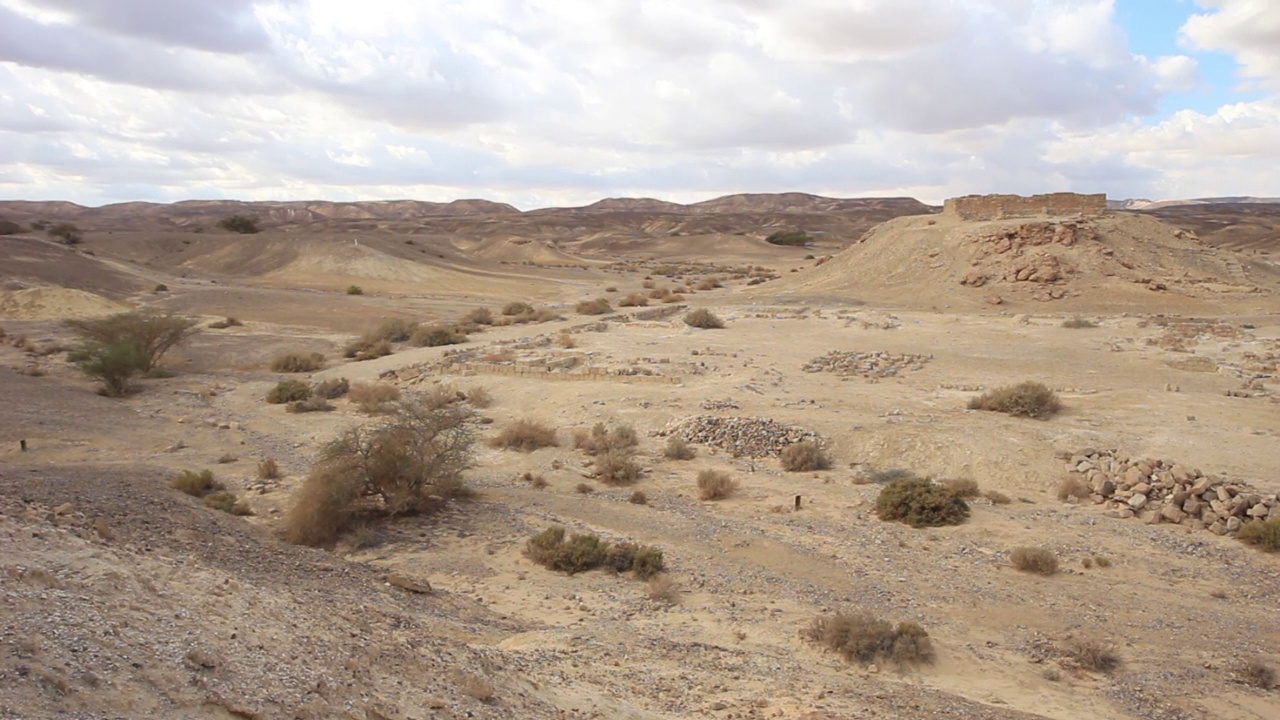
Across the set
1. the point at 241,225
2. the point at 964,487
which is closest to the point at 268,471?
the point at 964,487

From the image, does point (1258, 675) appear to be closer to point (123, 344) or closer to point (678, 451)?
point (678, 451)

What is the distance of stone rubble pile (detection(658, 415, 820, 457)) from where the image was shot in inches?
590

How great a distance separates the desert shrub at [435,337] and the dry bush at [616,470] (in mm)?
14866

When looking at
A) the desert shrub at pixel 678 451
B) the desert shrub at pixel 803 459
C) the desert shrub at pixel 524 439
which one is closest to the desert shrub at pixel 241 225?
the desert shrub at pixel 524 439

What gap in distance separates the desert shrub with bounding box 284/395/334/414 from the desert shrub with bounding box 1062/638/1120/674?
15580mm

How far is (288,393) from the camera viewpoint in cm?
1961

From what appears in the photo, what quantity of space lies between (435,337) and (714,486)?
665 inches

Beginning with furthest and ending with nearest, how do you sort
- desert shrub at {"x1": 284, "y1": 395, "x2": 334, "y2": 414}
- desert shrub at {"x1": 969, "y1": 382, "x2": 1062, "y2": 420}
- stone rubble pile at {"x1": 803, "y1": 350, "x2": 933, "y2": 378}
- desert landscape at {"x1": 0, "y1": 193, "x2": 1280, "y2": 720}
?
stone rubble pile at {"x1": 803, "y1": 350, "x2": 933, "y2": 378}
desert shrub at {"x1": 284, "y1": 395, "x2": 334, "y2": 414}
desert shrub at {"x1": 969, "y1": 382, "x2": 1062, "y2": 420}
desert landscape at {"x1": 0, "y1": 193, "x2": 1280, "y2": 720}

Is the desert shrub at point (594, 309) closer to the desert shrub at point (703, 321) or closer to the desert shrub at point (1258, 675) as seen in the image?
the desert shrub at point (703, 321)

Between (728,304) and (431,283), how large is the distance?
2122cm

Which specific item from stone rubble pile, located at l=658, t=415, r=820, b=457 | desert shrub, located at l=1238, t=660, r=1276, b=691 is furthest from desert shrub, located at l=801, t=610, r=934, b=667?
stone rubble pile, located at l=658, t=415, r=820, b=457

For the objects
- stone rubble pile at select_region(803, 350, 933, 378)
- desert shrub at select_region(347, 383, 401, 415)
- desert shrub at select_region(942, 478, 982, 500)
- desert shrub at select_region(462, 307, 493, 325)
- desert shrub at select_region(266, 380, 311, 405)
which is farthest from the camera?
desert shrub at select_region(462, 307, 493, 325)

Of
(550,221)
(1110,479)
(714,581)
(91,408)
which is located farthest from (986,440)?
(550,221)

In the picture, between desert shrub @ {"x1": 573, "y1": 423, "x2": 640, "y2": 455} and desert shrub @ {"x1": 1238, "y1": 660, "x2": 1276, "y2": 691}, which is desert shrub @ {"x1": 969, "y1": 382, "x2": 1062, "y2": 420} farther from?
desert shrub @ {"x1": 1238, "y1": 660, "x2": 1276, "y2": 691}
